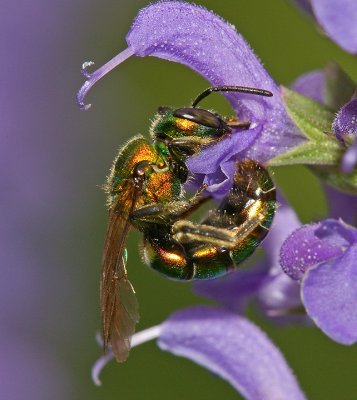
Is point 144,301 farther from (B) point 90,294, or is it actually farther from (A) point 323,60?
(A) point 323,60

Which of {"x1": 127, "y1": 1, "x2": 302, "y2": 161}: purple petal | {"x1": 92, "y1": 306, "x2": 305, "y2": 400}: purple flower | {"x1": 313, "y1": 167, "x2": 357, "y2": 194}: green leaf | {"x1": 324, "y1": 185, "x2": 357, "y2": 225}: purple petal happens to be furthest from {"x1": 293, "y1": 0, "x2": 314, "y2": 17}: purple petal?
{"x1": 92, "y1": 306, "x2": 305, "y2": 400}: purple flower

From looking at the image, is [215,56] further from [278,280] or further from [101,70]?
[278,280]

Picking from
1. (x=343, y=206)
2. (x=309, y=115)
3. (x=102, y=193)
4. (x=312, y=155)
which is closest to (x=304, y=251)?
(x=312, y=155)

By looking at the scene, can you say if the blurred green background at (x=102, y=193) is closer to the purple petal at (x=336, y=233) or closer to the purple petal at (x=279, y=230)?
the purple petal at (x=279, y=230)

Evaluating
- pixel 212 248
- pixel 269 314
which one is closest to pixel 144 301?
pixel 269 314

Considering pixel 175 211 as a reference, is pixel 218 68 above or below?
above

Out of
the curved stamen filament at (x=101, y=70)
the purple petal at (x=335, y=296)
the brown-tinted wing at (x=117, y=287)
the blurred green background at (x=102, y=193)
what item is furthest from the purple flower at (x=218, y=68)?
the blurred green background at (x=102, y=193)
